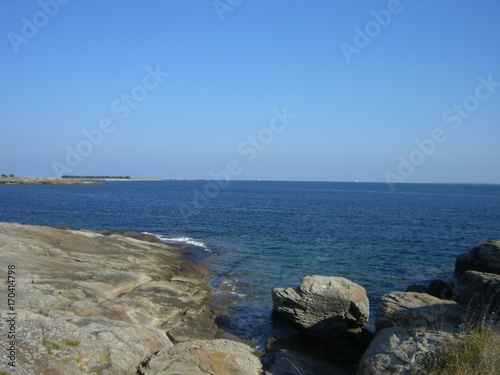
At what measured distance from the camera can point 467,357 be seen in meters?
7.55

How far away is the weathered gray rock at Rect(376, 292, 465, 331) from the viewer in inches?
543

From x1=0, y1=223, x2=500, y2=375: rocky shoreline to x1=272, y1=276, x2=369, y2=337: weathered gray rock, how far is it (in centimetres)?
4

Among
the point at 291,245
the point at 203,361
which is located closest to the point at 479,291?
the point at 203,361

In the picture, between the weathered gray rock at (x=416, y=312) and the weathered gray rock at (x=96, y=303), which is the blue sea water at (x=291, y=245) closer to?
the weathered gray rock at (x=96, y=303)

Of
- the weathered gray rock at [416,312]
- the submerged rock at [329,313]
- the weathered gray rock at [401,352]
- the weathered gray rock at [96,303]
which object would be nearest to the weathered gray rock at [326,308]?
the submerged rock at [329,313]

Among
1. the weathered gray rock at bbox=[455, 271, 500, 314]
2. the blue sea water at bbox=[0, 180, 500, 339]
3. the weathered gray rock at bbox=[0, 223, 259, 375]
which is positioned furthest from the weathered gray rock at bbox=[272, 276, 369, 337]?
the weathered gray rock at bbox=[455, 271, 500, 314]

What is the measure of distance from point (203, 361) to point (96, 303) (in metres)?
6.01

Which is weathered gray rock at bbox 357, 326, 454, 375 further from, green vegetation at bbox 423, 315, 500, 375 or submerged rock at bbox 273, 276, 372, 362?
submerged rock at bbox 273, 276, 372, 362

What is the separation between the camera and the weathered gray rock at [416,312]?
13.8 metres

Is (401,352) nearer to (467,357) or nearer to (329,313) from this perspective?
(467,357)

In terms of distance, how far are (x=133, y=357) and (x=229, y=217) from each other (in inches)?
2031

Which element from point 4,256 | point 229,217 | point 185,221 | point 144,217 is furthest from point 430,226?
point 4,256

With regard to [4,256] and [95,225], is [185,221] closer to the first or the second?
[95,225]

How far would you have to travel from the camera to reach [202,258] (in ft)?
107
